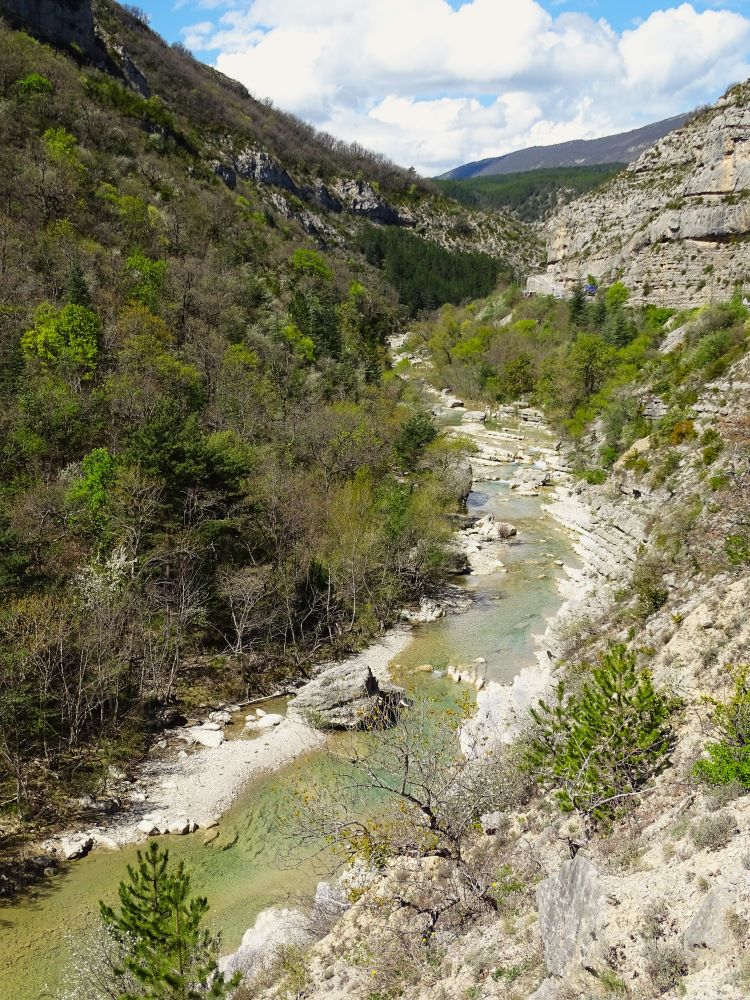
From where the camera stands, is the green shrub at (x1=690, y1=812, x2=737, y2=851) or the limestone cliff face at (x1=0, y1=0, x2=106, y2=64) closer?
the green shrub at (x1=690, y1=812, x2=737, y2=851)

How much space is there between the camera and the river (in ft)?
42.5

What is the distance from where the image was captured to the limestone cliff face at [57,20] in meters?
66.6

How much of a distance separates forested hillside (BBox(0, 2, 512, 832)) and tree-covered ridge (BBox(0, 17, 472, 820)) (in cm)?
11

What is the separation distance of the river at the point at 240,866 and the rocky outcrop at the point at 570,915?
266 inches

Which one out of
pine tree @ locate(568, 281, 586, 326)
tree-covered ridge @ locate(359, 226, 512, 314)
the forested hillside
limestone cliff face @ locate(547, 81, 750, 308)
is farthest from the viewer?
tree-covered ridge @ locate(359, 226, 512, 314)

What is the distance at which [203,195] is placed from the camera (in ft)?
205

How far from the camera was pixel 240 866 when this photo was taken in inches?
612

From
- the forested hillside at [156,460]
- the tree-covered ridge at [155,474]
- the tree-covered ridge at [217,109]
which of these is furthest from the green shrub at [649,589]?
the tree-covered ridge at [217,109]

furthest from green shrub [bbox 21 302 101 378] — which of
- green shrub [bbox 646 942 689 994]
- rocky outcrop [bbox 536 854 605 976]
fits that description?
green shrub [bbox 646 942 689 994]

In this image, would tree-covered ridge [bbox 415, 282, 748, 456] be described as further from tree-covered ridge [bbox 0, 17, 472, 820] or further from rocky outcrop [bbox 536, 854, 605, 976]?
rocky outcrop [bbox 536, 854, 605, 976]

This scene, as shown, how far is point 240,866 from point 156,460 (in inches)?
567

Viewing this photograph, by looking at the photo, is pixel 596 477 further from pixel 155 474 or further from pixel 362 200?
pixel 362 200

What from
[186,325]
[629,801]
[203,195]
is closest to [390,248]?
[203,195]

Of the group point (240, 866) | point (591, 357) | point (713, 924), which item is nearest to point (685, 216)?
point (591, 357)
